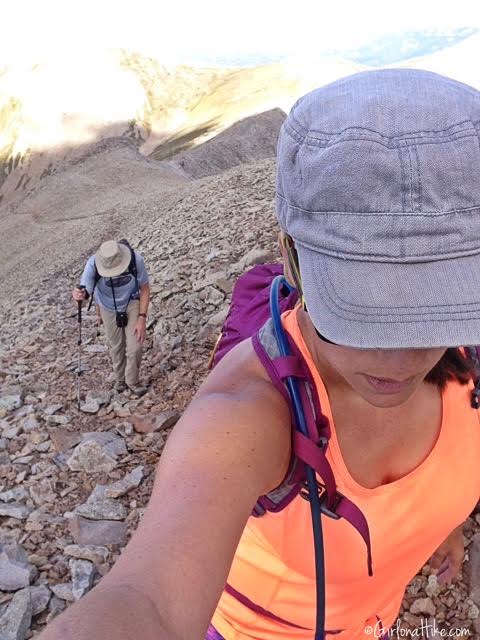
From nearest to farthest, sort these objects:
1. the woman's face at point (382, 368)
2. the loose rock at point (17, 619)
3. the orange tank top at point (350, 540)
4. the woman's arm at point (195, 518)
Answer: the woman's arm at point (195, 518) < the woman's face at point (382, 368) < the orange tank top at point (350, 540) < the loose rock at point (17, 619)

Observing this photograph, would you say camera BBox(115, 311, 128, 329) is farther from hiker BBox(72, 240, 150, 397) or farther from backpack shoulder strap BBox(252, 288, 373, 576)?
backpack shoulder strap BBox(252, 288, 373, 576)

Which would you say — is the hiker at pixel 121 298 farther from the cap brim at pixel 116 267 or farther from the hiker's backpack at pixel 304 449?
the hiker's backpack at pixel 304 449

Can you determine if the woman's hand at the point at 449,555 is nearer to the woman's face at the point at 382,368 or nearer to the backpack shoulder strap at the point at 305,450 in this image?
the backpack shoulder strap at the point at 305,450

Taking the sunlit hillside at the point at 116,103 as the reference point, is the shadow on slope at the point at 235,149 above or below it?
above

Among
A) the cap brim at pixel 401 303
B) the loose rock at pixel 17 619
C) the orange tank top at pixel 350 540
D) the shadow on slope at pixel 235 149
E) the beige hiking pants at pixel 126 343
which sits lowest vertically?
the shadow on slope at pixel 235 149

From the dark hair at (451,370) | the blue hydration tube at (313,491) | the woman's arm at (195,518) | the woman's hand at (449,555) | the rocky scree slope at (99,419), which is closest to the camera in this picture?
the woman's arm at (195,518)

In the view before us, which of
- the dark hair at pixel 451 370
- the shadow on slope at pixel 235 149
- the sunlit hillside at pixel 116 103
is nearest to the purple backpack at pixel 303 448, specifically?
the dark hair at pixel 451 370

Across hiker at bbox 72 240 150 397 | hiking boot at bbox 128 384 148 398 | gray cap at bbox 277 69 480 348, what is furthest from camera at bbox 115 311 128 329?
gray cap at bbox 277 69 480 348

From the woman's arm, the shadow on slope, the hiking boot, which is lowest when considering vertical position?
the shadow on slope

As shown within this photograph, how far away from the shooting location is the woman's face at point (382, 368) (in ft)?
5.57

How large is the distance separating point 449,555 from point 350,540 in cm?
141

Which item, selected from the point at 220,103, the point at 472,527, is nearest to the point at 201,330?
the point at 472,527

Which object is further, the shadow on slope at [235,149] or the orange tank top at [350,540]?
the shadow on slope at [235,149]

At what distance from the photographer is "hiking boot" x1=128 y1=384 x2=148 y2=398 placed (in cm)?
789
